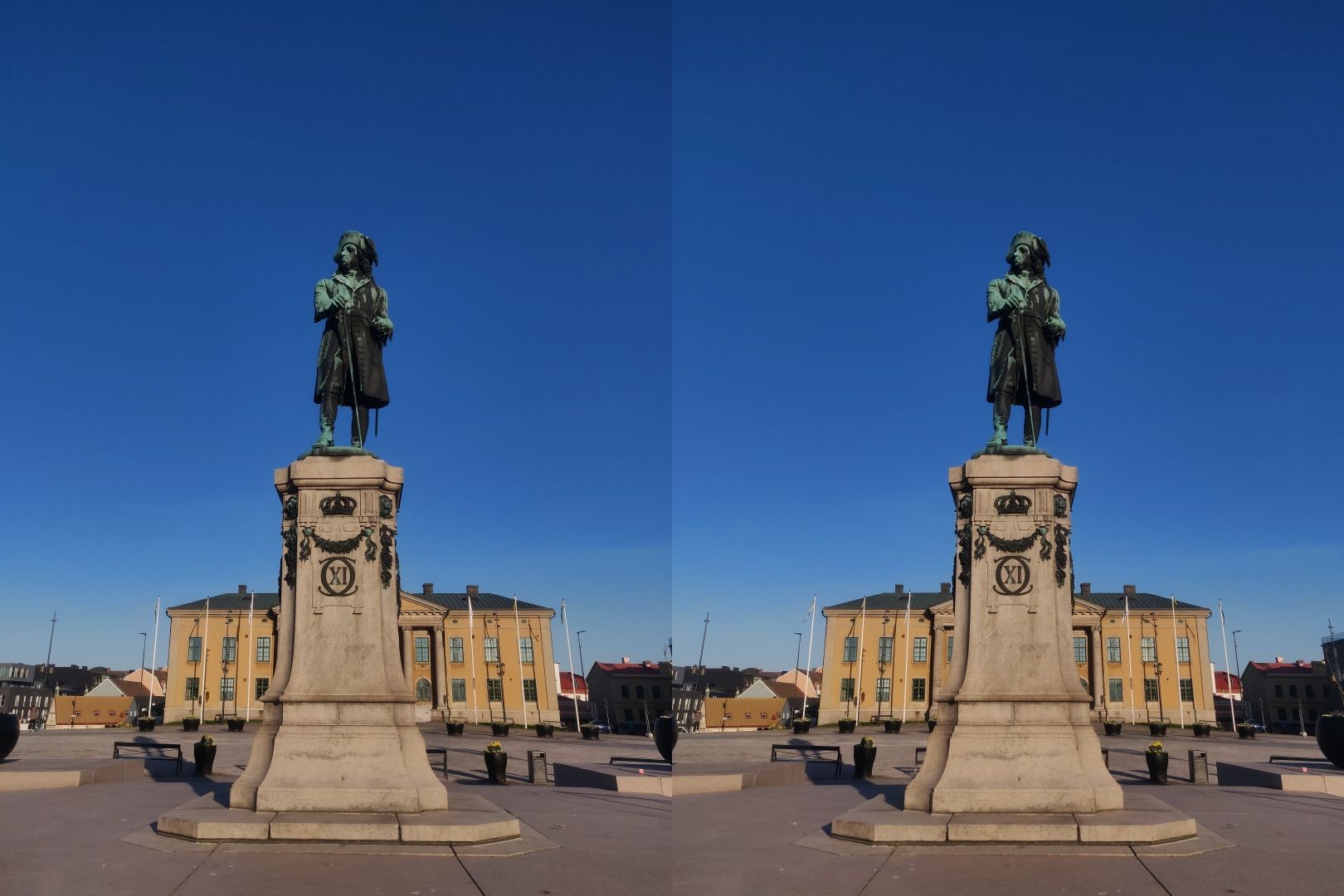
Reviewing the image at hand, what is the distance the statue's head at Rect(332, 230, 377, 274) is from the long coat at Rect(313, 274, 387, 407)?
0.68 feet

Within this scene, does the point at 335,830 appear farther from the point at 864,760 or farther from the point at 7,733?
the point at 7,733

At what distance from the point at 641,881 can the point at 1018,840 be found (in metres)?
4.63

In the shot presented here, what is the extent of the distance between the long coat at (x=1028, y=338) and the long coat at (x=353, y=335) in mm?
9024

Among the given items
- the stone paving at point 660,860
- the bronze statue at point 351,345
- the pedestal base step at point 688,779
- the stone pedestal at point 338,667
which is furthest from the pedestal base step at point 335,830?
the pedestal base step at point 688,779

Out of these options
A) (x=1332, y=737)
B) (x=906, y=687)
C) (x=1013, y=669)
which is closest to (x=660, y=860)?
(x=1013, y=669)

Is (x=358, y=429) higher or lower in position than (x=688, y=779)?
higher

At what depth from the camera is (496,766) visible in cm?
2425

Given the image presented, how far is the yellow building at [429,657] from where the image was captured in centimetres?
9581

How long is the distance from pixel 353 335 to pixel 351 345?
5.9 inches

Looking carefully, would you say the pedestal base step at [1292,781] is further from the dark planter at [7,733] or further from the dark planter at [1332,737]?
the dark planter at [7,733]

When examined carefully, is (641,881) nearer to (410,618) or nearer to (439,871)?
(439,871)

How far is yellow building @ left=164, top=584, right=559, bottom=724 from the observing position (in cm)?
9581

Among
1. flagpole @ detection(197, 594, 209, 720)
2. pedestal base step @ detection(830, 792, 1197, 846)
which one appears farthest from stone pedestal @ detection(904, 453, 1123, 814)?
flagpole @ detection(197, 594, 209, 720)

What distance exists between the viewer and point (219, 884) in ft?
35.3
